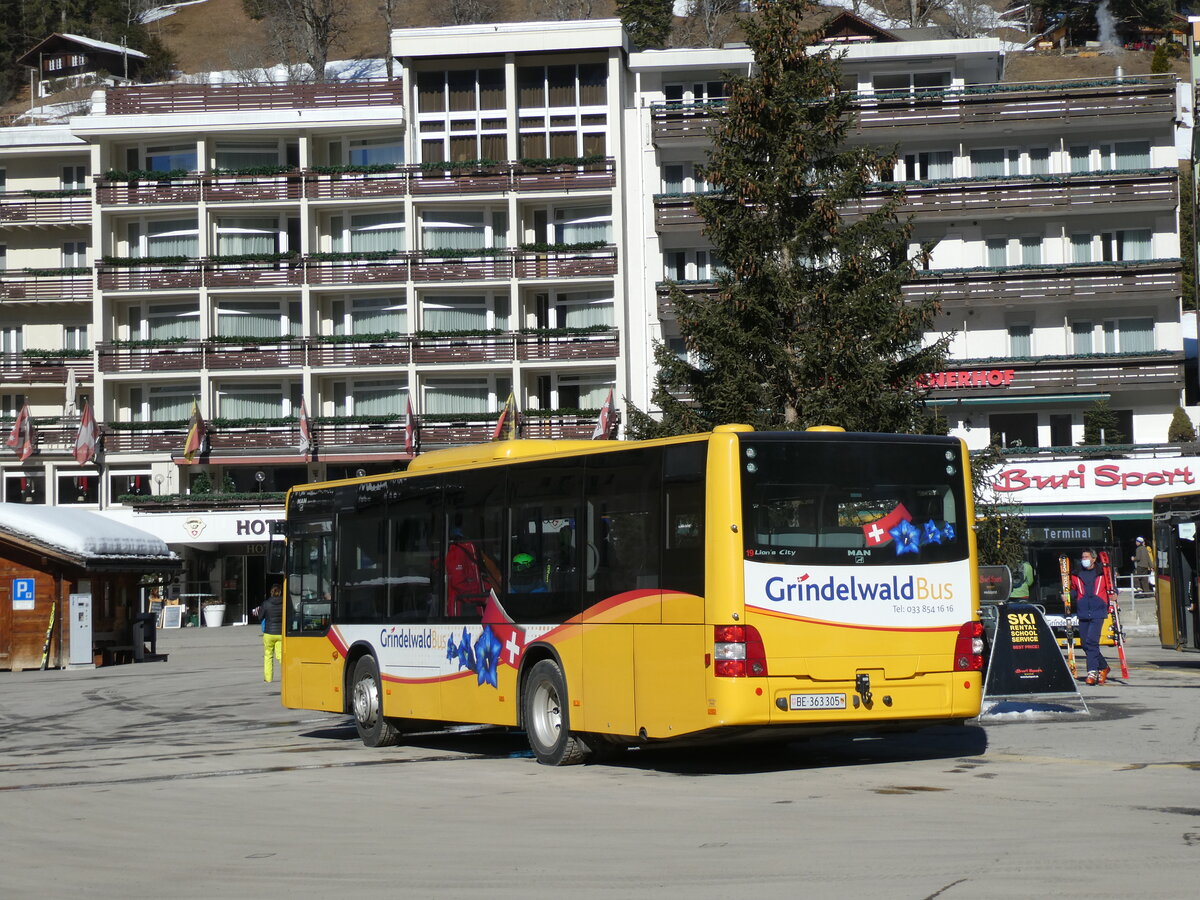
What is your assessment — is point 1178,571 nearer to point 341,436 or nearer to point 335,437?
point 341,436

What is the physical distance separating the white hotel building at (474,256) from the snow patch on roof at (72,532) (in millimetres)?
21593

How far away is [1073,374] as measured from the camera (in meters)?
59.6

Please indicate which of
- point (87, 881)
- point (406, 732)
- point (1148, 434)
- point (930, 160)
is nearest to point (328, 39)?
point (930, 160)

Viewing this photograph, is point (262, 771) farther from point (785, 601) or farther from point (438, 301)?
point (438, 301)

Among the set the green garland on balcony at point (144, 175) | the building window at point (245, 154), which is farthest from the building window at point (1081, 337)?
the green garland on balcony at point (144, 175)

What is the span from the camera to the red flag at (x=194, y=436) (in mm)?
62344

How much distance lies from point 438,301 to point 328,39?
41434 millimetres

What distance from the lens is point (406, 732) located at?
19016 millimetres

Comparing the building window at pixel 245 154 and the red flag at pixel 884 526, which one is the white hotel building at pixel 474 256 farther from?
the red flag at pixel 884 526

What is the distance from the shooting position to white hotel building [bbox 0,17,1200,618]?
60562 millimetres

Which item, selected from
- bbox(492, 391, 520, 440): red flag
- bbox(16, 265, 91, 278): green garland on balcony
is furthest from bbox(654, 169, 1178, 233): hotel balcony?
bbox(16, 265, 91, 278): green garland on balcony

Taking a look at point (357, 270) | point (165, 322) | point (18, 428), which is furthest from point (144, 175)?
point (18, 428)

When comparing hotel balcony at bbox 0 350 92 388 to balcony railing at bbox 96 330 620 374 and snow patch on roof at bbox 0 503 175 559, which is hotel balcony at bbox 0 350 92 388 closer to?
balcony railing at bbox 96 330 620 374

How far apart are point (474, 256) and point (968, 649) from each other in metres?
50.2
